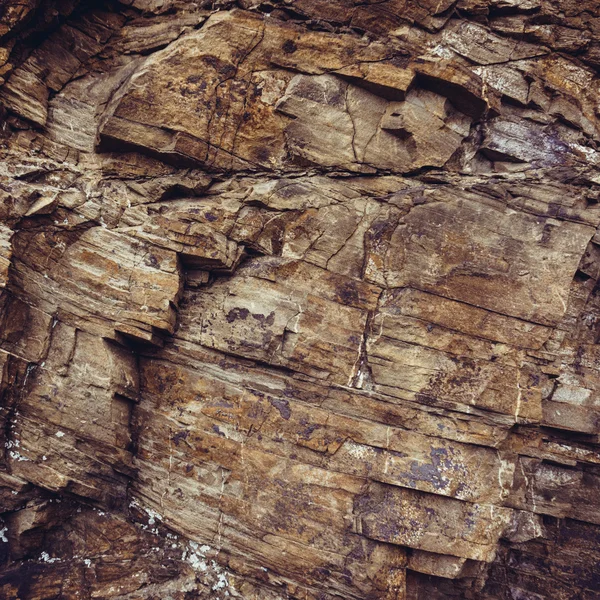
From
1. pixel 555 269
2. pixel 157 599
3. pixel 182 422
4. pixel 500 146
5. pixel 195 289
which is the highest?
pixel 500 146

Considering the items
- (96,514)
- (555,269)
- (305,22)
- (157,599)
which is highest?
(305,22)

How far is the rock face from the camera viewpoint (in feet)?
30.2

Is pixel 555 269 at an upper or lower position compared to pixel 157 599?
upper

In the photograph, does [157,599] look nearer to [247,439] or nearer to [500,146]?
[247,439]

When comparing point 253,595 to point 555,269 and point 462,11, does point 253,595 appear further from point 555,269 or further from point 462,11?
point 462,11

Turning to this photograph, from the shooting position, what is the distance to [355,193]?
9.51m

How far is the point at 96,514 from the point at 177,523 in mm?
1657

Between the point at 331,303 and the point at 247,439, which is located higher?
the point at 331,303

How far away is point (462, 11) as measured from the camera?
9.33 m

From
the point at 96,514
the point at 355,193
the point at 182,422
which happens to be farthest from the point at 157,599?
the point at 355,193

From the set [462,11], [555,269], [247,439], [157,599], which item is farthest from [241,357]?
[462,11]

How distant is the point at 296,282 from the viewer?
9.40 m

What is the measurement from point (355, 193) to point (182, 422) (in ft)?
19.0

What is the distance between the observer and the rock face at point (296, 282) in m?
9.20
